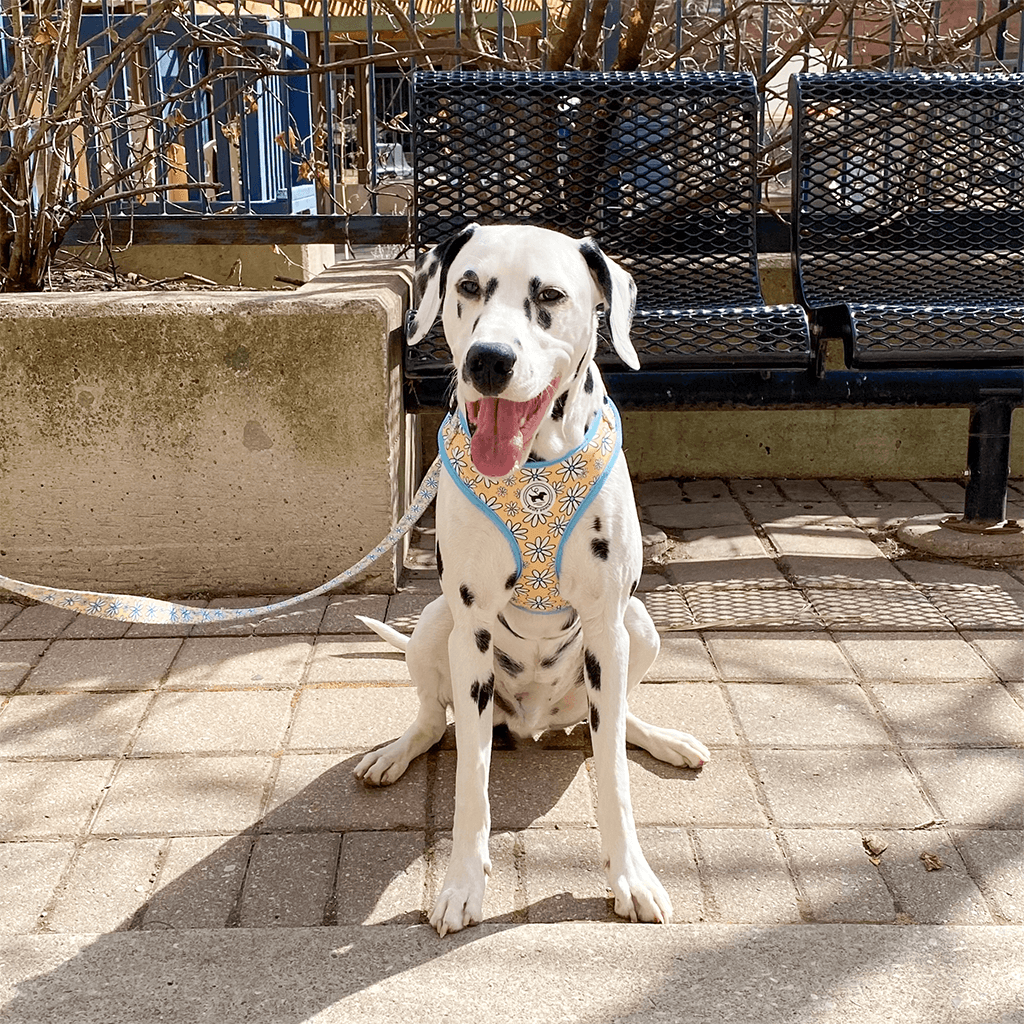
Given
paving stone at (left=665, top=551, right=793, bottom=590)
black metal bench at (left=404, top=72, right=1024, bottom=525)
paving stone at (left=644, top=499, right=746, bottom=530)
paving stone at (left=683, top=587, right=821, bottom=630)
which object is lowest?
→ paving stone at (left=683, top=587, right=821, bottom=630)

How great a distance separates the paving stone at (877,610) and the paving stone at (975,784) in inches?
34.7

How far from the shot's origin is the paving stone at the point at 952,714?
10.8ft

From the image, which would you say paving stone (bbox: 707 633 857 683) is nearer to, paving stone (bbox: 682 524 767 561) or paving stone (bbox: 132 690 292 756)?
paving stone (bbox: 682 524 767 561)

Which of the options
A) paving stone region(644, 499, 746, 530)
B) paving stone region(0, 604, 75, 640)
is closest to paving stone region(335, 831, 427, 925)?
paving stone region(0, 604, 75, 640)

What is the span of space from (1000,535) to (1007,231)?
1.31 meters

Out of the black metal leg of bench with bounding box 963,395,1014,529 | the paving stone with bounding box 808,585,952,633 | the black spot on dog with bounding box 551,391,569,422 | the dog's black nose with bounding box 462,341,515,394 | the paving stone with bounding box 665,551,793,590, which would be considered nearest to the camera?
the dog's black nose with bounding box 462,341,515,394

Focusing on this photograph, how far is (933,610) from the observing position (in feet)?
13.7

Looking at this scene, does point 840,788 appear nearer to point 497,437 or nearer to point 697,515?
point 497,437

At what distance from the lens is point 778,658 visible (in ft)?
12.6

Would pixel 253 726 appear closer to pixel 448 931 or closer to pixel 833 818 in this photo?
pixel 448 931

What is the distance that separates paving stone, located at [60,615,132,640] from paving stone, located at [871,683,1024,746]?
254 centimetres

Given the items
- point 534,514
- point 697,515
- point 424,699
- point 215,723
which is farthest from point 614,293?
point 697,515

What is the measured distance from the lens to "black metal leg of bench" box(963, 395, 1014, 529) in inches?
181

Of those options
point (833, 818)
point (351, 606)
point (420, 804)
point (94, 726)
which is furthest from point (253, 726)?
point (833, 818)
